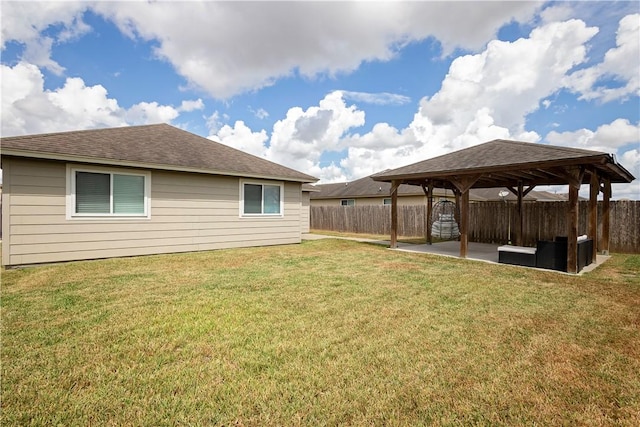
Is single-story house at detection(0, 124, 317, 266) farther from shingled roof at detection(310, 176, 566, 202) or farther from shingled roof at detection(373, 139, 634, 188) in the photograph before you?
shingled roof at detection(310, 176, 566, 202)

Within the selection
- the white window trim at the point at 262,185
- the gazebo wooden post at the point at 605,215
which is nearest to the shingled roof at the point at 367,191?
the white window trim at the point at 262,185

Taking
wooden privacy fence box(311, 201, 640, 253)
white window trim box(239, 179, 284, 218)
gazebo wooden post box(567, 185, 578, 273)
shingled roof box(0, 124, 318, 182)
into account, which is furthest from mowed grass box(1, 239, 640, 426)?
wooden privacy fence box(311, 201, 640, 253)

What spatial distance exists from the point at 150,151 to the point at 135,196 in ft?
4.88

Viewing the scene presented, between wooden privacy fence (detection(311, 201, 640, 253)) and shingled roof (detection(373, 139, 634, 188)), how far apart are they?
1186mm

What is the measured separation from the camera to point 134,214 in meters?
8.46

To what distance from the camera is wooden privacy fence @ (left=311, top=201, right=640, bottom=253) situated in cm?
1052

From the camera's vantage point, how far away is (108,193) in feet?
26.3

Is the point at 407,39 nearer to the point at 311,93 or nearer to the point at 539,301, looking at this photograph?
the point at 311,93

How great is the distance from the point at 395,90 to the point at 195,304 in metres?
15.2

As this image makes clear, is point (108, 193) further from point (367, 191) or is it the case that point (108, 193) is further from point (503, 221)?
point (367, 191)

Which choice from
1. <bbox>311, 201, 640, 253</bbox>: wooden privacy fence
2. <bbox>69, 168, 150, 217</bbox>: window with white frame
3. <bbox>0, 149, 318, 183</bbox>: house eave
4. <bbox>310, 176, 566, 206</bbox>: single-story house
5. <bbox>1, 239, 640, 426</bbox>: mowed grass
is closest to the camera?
<bbox>1, 239, 640, 426</bbox>: mowed grass

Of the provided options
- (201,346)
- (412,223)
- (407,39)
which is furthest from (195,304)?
(412,223)

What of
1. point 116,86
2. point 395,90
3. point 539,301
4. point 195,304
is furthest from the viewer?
point 395,90

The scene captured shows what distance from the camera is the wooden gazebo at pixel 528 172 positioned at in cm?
696
